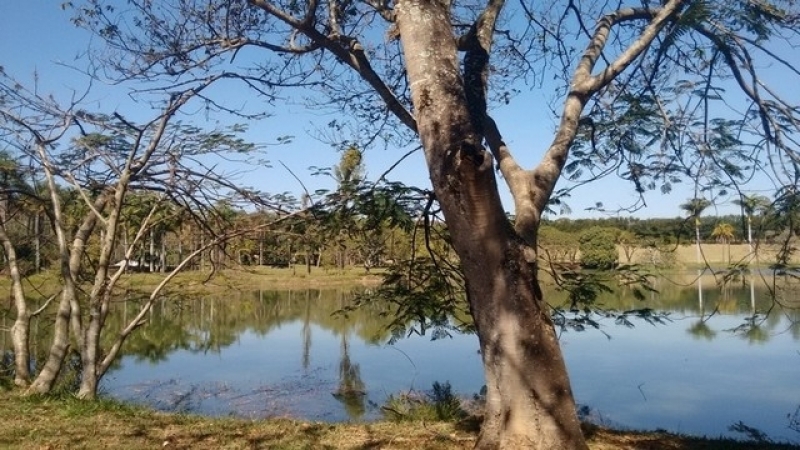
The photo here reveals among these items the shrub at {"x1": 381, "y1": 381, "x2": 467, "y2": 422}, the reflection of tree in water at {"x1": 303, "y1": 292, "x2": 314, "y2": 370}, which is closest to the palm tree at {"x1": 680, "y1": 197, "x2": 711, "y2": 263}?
the shrub at {"x1": 381, "y1": 381, "x2": 467, "y2": 422}

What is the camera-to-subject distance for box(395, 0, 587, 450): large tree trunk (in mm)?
2576

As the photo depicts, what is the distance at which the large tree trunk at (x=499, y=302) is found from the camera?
258 centimetres

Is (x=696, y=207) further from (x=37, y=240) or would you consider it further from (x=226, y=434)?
(x=37, y=240)

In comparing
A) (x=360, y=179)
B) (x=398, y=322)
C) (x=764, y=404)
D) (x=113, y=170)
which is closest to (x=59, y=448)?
(x=398, y=322)

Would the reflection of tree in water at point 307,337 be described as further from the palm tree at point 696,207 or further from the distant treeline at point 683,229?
the palm tree at point 696,207

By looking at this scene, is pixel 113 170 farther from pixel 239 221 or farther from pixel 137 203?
pixel 239 221

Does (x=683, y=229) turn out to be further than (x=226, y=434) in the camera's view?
Yes

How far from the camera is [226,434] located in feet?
12.6

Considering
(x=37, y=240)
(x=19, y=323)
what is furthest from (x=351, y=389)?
(x=19, y=323)

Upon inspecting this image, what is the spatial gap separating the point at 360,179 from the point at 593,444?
92.3 inches

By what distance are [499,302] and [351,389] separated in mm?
7734

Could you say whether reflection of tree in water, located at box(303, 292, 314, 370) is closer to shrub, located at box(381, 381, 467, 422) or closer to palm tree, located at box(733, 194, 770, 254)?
shrub, located at box(381, 381, 467, 422)

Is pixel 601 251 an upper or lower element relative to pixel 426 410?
upper

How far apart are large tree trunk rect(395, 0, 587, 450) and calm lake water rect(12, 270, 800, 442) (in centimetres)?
413
